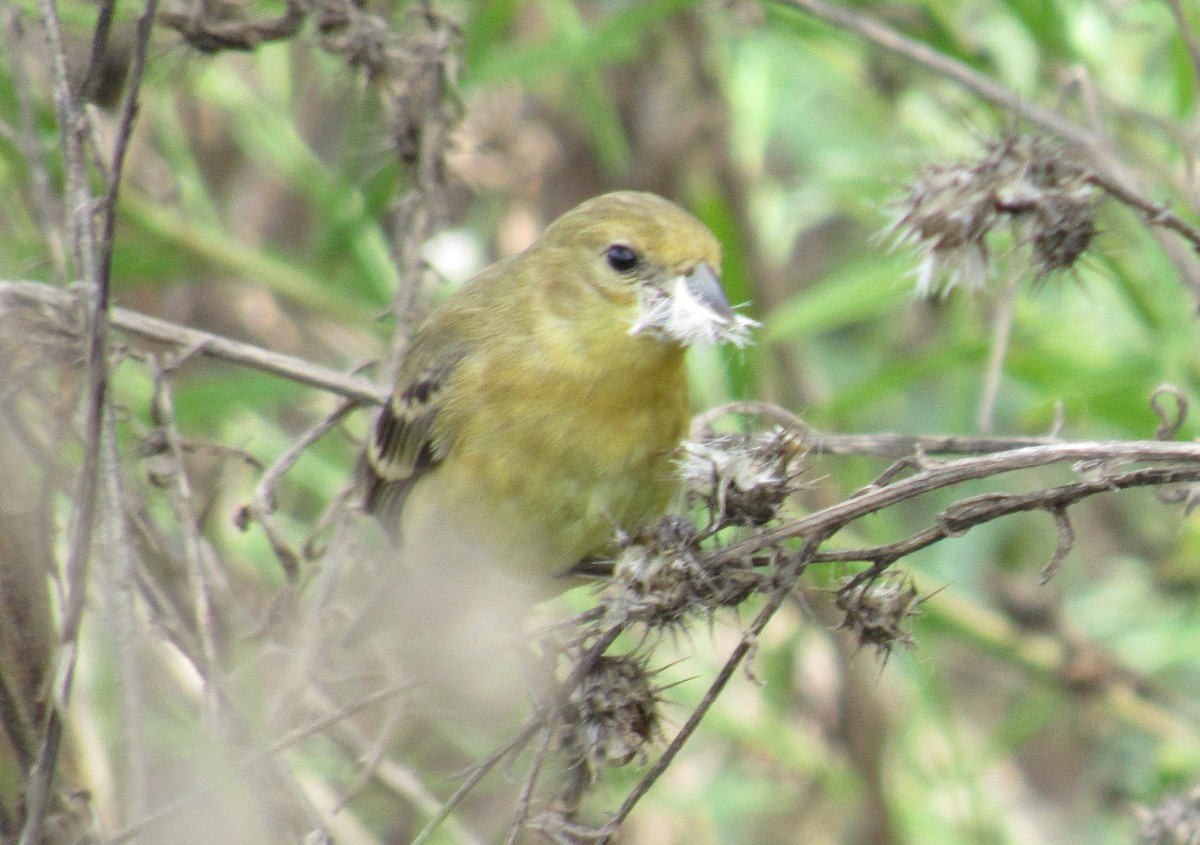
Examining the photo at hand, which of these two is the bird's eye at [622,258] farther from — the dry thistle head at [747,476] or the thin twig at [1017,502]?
the thin twig at [1017,502]

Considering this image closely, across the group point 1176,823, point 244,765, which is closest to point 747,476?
point 244,765

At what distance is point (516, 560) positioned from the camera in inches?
131

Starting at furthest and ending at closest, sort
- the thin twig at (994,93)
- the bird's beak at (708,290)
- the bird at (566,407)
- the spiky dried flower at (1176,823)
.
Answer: the bird at (566,407) → the bird's beak at (708,290) → the spiky dried flower at (1176,823) → the thin twig at (994,93)

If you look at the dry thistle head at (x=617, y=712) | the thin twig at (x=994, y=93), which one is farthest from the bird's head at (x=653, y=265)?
the dry thistle head at (x=617, y=712)

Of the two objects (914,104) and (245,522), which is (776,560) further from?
(914,104)

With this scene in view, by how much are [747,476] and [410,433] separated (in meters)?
1.64

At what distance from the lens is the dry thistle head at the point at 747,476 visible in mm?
2096

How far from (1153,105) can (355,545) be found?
2765mm

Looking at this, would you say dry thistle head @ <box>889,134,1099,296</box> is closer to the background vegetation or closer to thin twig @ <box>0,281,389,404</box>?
the background vegetation

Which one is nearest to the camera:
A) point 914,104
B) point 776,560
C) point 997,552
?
point 776,560

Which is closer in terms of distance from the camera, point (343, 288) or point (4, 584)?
point (4, 584)

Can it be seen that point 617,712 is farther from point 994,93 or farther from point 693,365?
point 693,365

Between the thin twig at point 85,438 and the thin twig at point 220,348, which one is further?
the thin twig at point 220,348

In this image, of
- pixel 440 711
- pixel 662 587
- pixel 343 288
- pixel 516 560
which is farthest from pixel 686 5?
pixel 662 587
